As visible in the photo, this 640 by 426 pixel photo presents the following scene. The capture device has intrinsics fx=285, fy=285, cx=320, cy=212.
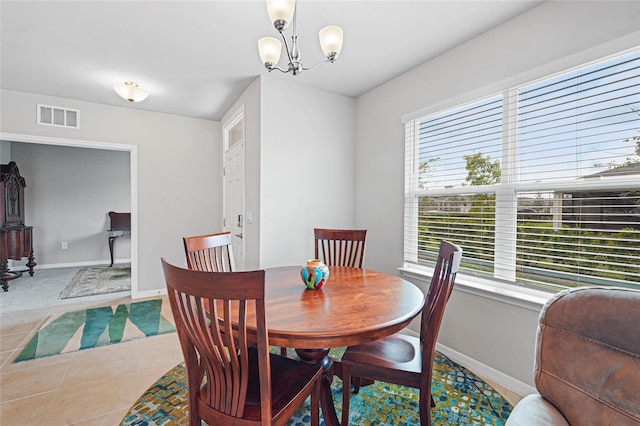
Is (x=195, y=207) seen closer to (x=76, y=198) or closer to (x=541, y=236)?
(x=76, y=198)

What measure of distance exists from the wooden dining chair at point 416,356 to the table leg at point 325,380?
0.07m

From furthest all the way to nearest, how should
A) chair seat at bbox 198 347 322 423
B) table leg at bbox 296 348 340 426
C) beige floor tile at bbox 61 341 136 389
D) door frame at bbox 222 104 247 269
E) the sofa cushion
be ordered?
door frame at bbox 222 104 247 269, beige floor tile at bbox 61 341 136 389, table leg at bbox 296 348 340 426, chair seat at bbox 198 347 322 423, the sofa cushion

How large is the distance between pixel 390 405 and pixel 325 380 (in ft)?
1.70

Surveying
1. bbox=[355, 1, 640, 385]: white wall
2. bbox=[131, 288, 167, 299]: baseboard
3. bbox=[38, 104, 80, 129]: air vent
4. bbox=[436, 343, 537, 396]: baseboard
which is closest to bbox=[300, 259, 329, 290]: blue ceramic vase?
bbox=[355, 1, 640, 385]: white wall

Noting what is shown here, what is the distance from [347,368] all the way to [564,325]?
3.10 ft

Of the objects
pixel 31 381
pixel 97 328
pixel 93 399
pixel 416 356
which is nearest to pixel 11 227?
pixel 97 328

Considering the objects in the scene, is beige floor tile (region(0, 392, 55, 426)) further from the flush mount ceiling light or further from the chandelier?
the flush mount ceiling light

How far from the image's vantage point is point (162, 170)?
4004 millimetres

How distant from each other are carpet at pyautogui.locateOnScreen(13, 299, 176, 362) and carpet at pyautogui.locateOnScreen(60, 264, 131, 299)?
859 mm

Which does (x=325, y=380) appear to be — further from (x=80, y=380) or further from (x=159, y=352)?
(x=80, y=380)

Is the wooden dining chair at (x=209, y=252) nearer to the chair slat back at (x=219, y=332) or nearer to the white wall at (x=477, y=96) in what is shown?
the chair slat back at (x=219, y=332)

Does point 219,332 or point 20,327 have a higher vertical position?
point 219,332

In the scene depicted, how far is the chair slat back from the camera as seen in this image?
3.01ft

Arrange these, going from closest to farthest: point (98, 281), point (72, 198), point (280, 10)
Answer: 1. point (280, 10)
2. point (98, 281)
3. point (72, 198)
